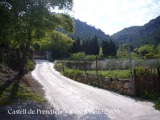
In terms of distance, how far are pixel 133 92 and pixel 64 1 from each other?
278 inches

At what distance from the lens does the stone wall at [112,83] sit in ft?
46.5

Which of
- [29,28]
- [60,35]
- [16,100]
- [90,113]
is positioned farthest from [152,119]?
[60,35]

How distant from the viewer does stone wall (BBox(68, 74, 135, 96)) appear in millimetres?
14166

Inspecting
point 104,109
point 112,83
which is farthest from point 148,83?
point 112,83

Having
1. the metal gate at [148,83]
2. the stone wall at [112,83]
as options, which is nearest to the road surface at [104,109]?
the metal gate at [148,83]

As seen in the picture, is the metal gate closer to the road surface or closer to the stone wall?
the stone wall

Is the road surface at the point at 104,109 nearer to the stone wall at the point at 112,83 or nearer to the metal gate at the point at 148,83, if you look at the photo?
the metal gate at the point at 148,83

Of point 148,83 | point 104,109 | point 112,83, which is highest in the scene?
point 148,83

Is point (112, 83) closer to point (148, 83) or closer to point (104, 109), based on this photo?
point (148, 83)

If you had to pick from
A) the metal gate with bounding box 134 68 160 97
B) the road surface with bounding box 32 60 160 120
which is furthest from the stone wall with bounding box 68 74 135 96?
the road surface with bounding box 32 60 160 120

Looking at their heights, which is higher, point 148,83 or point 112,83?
point 148,83

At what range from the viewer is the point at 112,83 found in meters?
16.5

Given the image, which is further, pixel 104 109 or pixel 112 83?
pixel 112 83

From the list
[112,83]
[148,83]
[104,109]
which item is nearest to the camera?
[104,109]
